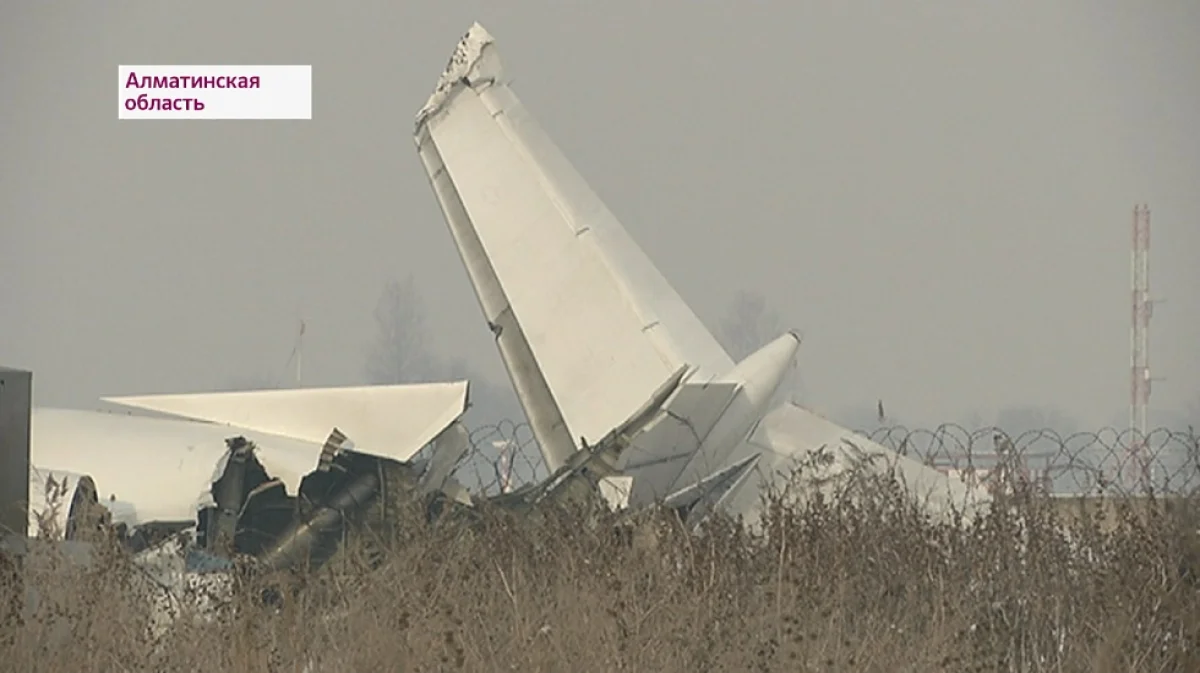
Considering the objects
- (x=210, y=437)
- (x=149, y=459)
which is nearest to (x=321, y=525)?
(x=149, y=459)

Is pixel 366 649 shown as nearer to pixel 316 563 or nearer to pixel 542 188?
pixel 316 563

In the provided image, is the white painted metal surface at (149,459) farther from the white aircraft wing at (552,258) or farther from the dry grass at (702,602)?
the white aircraft wing at (552,258)

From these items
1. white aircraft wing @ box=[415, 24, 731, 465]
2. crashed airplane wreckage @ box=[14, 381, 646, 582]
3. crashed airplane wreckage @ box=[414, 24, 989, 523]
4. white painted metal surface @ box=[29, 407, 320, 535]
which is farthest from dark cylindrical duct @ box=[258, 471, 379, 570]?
white aircraft wing @ box=[415, 24, 731, 465]

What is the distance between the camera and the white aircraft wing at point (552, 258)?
1652 centimetres

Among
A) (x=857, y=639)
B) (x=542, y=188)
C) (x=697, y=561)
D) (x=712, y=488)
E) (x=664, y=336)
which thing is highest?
(x=542, y=188)

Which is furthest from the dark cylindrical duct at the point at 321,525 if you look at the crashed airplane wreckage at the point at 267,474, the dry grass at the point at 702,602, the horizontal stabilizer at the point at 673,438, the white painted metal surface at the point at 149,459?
the horizontal stabilizer at the point at 673,438

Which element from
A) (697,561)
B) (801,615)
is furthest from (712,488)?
(801,615)

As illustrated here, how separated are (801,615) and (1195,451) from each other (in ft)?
12.9

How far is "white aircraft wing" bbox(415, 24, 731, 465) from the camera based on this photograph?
1652 cm

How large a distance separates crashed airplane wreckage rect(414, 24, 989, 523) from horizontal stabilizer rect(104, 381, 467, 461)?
1.13m

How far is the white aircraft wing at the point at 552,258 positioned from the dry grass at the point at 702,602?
3.01m

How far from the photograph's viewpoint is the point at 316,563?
13.2m

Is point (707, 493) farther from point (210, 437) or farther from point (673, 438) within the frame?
point (210, 437)

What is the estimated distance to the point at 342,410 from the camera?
15.5 m
